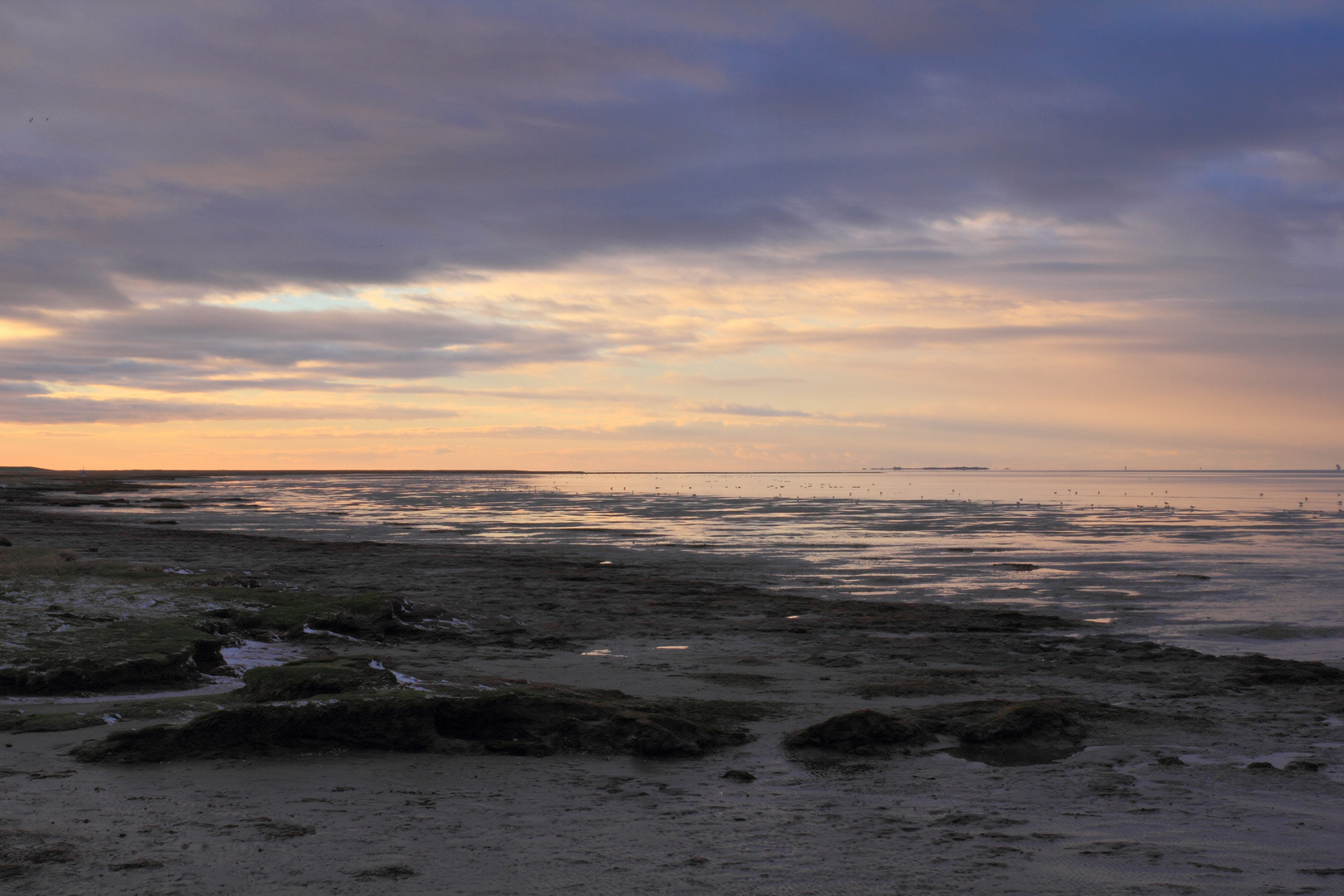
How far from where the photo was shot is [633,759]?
28.6 feet

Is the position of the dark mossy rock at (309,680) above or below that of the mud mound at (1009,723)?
above

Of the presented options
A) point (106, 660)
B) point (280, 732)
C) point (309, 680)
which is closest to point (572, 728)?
point (280, 732)

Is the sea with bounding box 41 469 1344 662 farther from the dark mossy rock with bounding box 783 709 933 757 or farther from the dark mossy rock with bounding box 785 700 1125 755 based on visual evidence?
the dark mossy rock with bounding box 783 709 933 757

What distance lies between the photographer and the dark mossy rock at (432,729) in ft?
27.8

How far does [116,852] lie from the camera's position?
6.12 metres

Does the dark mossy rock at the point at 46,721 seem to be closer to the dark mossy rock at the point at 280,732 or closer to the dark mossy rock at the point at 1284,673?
the dark mossy rock at the point at 280,732

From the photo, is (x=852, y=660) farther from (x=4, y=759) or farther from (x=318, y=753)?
(x=4, y=759)

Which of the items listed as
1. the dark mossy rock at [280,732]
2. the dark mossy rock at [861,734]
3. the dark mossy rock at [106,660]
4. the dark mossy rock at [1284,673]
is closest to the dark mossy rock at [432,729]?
the dark mossy rock at [280,732]

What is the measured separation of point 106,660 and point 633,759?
279 inches

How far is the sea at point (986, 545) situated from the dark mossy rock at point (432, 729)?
10562mm

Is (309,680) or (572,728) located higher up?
(309,680)

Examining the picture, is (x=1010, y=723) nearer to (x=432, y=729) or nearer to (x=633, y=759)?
(x=633, y=759)

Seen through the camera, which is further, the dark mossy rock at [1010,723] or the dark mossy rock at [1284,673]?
the dark mossy rock at [1284,673]

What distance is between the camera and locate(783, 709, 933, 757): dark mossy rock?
907 centimetres
